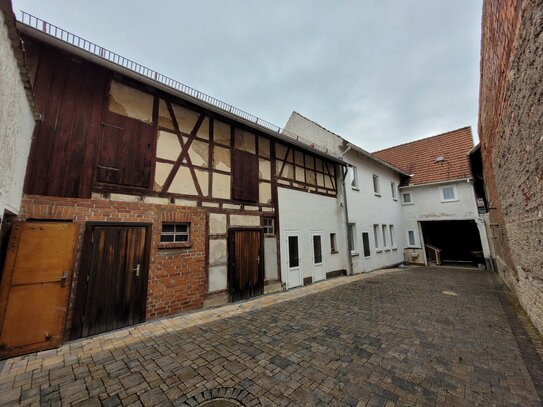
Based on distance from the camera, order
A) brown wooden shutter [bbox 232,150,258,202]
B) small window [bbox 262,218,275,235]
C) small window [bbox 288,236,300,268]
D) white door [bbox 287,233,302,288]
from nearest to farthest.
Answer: brown wooden shutter [bbox 232,150,258,202]
small window [bbox 262,218,275,235]
white door [bbox 287,233,302,288]
small window [bbox 288,236,300,268]

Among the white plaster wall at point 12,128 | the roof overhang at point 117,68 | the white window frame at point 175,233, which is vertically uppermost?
the roof overhang at point 117,68

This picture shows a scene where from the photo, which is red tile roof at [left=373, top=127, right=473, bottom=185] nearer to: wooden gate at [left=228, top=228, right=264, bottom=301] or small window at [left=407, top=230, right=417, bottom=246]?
small window at [left=407, top=230, right=417, bottom=246]

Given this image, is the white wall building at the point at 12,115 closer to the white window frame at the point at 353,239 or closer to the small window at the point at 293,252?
the small window at the point at 293,252

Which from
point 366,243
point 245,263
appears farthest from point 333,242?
point 245,263

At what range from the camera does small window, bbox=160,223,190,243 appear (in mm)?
5539

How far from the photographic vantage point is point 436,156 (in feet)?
51.8

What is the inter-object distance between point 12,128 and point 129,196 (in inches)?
85.5

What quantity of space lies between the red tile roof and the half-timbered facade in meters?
13.7

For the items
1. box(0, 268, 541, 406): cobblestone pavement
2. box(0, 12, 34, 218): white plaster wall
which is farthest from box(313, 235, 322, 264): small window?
box(0, 12, 34, 218): white plaster wall

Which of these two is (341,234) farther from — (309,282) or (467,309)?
(467,309)

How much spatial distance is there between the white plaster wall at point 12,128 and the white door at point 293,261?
690 centimetres

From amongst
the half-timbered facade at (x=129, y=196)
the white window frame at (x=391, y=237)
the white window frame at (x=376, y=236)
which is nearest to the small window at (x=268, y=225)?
the half-timbered facade at (x=129, y=196)

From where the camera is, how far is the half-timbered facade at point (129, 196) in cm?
416

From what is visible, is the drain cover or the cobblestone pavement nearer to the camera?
the drain cover
